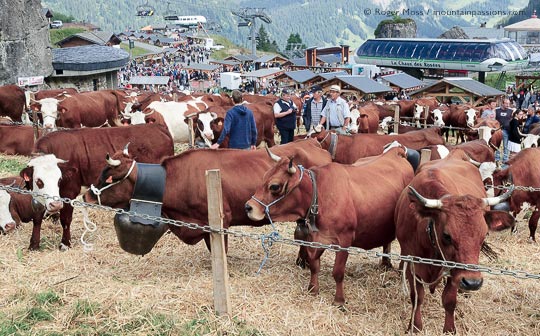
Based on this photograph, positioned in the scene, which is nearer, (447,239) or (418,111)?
(447,239)

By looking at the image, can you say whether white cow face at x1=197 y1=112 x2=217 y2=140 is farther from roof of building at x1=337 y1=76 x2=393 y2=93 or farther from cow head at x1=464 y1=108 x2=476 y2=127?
roof of building at x1=337 y1=76 x2=393 y2=93

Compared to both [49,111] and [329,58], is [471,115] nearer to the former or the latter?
[49,111]

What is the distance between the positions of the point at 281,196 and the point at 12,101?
15.1 metres

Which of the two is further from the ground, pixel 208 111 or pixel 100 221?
pixel 208 111

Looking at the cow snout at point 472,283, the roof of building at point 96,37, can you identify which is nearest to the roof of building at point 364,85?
the cow snout at point 472,283

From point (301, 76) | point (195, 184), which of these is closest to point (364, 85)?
point (301, 76)

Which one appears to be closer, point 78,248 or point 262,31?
point 78,248

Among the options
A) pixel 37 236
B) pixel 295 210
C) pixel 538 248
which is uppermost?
pixel 295 210

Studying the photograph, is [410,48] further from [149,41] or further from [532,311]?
[149,41]

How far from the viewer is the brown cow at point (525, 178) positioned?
861 cm

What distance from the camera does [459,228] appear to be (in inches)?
177

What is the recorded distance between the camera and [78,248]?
7707 mm

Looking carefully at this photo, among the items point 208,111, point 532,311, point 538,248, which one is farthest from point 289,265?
point 208,111

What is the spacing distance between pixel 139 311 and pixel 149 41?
11134 cm
